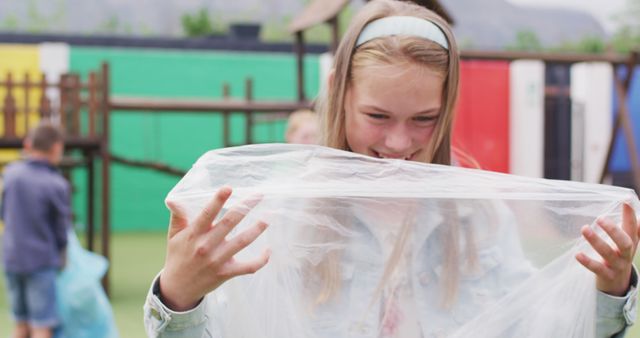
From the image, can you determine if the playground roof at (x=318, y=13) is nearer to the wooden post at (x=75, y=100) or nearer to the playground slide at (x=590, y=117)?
the wooden post at (x=75, y=100)

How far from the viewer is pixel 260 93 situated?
16.1 metres

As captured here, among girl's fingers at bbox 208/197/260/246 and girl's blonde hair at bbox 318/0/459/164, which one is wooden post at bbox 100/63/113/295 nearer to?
girl's blonde hair at bbox 318/0/459/164

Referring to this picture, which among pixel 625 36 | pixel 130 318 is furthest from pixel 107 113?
pixel 625 36

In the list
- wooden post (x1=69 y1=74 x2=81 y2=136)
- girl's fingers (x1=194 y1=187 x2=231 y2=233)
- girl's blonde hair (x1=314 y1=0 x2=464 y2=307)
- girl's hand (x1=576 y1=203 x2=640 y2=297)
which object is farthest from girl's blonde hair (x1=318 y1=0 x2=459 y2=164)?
wooden post (x1=69 y1=74 x2=81 y2=136)

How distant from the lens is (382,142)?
63.1 inches

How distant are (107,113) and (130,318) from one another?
71.0 inches

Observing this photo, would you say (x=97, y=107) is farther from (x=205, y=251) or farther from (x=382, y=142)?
(x=205, y=251)

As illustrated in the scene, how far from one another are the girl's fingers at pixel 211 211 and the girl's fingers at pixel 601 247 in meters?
0.51

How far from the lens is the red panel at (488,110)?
15391 millimetres

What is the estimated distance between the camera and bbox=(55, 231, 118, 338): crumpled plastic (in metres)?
5.66

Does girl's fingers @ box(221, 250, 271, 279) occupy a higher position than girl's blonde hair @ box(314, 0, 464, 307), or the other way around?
girl's blonde hair @ box(314, 0, 464, 307)

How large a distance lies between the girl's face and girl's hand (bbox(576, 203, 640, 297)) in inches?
12.6

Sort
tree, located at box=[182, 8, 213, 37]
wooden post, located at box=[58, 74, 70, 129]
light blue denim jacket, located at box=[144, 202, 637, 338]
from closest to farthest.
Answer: light blue denim jacket, located at box=[144, 202, 637, 338], wooden post, located at box=[58, 74, 70, 129], tree, located at box=[182, 8, 213, 37]

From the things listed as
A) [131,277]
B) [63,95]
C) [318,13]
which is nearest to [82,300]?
[63,95]
